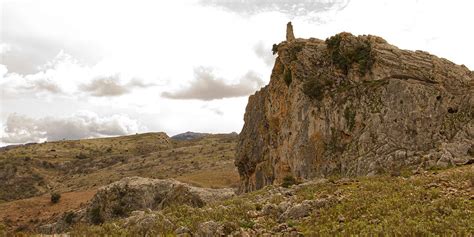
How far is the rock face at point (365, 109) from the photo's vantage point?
33250 millimetres

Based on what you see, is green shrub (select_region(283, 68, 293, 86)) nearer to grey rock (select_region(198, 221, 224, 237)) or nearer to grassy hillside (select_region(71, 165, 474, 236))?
grassy hillside (select_region(71, 165, 474, 236))

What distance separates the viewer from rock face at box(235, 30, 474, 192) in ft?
109

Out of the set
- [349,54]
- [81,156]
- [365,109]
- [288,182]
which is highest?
[349,54]

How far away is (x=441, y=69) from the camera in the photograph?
3700 centimetres

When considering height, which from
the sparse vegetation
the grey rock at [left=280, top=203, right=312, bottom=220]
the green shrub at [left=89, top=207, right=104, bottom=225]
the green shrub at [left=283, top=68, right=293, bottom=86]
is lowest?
the green shrub at [left=89, top=207, right=104, bottom=225]

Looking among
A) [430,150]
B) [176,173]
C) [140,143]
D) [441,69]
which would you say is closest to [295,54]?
[441,69]

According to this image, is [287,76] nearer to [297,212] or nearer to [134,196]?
[134,196]

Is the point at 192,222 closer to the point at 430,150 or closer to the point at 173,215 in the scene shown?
the point at 173,215

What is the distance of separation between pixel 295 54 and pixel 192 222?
3370cm

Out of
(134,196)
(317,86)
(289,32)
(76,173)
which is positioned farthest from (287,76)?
(76,173)

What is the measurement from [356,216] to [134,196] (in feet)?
129

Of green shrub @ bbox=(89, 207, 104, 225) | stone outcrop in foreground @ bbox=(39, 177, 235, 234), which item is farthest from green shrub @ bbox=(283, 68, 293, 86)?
green shrub @ bbox=(89, 207, 104, 225)

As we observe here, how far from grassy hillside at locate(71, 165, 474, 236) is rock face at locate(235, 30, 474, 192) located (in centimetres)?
1027

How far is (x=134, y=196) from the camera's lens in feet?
161
